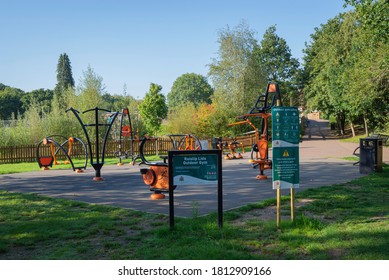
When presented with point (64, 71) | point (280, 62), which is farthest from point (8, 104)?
point (280, 62)

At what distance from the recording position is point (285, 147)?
629 cm

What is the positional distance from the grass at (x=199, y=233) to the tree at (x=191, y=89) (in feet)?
372

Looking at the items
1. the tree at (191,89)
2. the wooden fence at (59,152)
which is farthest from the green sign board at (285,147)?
the tree at (191,89)

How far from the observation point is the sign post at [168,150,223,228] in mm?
6234

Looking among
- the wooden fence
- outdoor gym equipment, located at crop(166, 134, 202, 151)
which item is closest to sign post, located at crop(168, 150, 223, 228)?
outdoor gym equipment, located at crop(166, 134, 202, 151)

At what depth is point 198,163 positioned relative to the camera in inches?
247

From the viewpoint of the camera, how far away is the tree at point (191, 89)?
122 meters

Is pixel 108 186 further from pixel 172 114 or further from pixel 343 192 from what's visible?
pixel 172 114

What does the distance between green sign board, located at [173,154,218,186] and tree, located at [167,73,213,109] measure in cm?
11462

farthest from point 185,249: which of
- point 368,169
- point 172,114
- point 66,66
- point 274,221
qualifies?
point 66,66

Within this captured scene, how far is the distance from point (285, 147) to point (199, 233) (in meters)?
1.85

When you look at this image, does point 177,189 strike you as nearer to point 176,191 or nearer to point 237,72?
point 176,191

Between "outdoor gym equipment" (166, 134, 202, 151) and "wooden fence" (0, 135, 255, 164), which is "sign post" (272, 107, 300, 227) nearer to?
"outdoor gym equipment" (166, 134, 202, 151)

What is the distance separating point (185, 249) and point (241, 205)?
3.32m
